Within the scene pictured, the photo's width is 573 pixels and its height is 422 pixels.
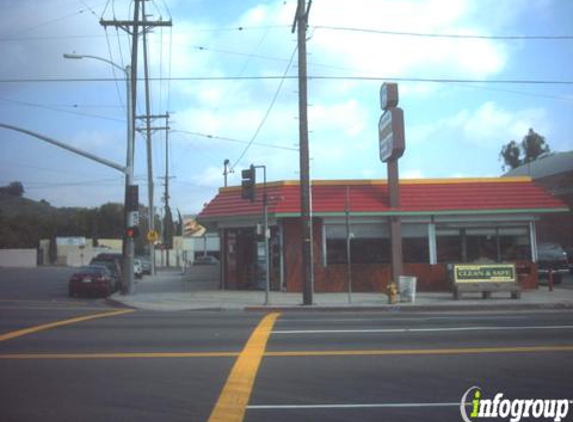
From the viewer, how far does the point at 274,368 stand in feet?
30.9

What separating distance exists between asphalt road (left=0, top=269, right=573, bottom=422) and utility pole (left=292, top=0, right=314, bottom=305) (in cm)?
606

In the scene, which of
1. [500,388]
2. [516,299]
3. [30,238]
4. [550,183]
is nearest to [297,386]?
[500,388]

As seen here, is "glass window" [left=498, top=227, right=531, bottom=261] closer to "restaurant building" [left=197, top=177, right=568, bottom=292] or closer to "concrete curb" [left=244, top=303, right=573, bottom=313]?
"restaurant building" [left=197, top=177, right=568, bottom=292]

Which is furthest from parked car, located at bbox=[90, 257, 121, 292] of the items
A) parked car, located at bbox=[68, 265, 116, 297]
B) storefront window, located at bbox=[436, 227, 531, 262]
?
storefront window, located at bbox=[436, 227, 531, 262]

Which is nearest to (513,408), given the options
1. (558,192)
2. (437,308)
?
(437,308)

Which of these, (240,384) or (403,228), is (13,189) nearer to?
(403,228)

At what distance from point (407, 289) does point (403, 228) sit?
205 inches

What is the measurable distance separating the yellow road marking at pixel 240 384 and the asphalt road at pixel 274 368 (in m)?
0.02

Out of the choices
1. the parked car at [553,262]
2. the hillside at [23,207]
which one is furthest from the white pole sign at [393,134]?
the hillside at [23,207]

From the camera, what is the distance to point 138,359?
400 inches

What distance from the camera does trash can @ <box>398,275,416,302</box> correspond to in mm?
21672

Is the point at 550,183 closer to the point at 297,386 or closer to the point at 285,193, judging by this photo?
the point at 285,193

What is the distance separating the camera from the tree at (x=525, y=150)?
85.2 m

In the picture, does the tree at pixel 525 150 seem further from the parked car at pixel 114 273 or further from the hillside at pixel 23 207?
the hillside at pixel 23 207
